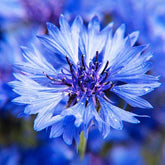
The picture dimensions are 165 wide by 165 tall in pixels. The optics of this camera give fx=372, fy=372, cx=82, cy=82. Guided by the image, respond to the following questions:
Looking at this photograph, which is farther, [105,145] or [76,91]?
[105,145]

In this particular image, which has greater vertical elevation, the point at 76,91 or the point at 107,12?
the point at 107,12

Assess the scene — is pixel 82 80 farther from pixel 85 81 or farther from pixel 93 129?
pixel 93 129

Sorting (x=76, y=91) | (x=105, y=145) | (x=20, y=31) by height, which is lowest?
(x=105, y=145)

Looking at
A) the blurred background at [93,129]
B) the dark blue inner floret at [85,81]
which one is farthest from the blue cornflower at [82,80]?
the blurred background at [93,129]

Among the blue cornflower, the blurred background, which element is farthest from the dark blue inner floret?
the blurred background

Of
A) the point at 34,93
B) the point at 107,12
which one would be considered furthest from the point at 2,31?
the point at 34,93

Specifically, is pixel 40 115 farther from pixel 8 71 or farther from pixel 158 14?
pixel 158 14

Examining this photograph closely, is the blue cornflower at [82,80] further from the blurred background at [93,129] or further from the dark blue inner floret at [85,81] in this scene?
the blurred background at [93,129]

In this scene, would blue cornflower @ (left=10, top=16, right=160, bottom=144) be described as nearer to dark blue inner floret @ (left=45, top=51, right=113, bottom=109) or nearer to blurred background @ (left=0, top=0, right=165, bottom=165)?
dark blue inner floret @ (left=45, top=51, right=113, bottom=109)
